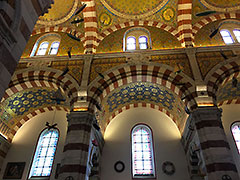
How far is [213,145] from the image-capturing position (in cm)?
682

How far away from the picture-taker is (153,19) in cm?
1107

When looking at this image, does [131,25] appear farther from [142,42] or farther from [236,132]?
[236,132]

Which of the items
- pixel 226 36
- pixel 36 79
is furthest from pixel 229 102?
pixel 36 79

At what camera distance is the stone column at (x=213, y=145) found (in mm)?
6379

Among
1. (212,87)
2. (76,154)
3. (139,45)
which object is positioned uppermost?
(139,45)

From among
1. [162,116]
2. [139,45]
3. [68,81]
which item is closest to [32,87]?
[68,81]

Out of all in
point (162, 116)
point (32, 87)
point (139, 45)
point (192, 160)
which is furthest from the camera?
point (162, 116)

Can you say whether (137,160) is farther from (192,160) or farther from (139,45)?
(139,45)

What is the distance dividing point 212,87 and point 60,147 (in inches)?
320

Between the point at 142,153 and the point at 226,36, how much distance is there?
24.4 feet

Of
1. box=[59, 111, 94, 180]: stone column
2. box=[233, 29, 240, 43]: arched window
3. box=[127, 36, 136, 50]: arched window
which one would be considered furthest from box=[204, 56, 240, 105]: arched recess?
box=[59, 111, 94, 180]: stone column

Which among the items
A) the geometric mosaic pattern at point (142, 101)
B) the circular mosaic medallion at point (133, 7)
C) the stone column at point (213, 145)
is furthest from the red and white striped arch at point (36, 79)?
the stone column at point (213, 145)

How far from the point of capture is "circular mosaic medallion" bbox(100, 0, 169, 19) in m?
10.7

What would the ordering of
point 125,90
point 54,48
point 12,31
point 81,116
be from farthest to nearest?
1. point 54,48
2. point 125,90
3. point 81,116
4. point 12,31
